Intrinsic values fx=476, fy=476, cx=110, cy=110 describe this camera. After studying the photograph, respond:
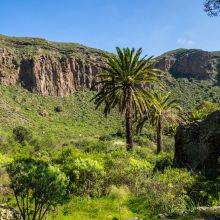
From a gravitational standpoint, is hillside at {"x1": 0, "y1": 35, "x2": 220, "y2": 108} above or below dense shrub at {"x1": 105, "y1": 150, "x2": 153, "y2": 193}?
above

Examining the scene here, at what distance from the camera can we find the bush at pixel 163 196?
53.4 ft

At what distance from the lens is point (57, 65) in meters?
138

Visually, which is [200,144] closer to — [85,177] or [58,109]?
[85,177]

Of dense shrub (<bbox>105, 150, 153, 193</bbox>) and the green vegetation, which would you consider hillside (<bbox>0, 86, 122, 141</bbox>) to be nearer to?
the green vegetation

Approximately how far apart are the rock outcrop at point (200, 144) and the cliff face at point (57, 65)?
84832 millimetres

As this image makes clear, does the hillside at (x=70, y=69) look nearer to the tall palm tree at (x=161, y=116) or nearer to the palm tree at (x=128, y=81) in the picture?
the tall palm tree at (x=161, y=116)

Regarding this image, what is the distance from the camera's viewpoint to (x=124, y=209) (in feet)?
58.0

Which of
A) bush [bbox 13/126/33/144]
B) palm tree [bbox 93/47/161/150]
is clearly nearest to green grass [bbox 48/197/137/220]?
palm tree [bbox 93/47/161/150]

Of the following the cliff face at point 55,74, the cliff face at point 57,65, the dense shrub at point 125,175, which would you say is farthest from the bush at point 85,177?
the cliff face at point 55,74

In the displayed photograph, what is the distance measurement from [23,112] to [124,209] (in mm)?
84229

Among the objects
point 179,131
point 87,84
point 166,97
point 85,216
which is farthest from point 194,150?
point 87,84

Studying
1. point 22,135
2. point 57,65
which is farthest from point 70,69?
point 22,135

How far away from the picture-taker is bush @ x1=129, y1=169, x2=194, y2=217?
1628 centimetres

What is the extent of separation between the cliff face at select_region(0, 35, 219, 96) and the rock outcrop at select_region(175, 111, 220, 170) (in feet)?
278
